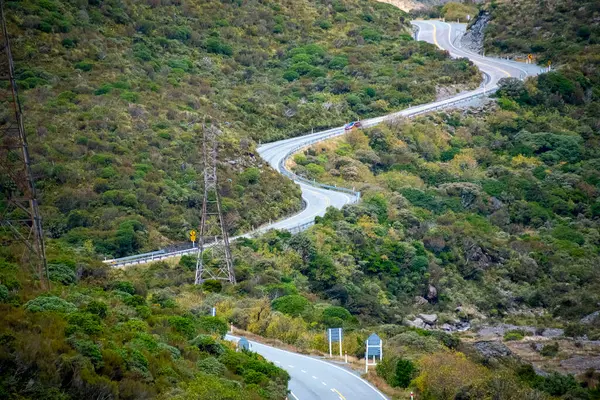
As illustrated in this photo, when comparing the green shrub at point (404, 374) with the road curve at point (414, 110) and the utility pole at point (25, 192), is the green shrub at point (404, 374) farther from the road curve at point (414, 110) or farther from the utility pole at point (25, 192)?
the road curve at point (414, 110)

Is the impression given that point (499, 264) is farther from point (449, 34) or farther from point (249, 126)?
point (449, 34)

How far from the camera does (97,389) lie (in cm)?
2728

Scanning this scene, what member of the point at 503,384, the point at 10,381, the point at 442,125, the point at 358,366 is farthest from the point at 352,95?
the point at 10,381

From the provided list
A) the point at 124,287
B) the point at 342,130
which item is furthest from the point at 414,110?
the point at 124,287

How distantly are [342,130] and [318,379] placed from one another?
57.5 meters

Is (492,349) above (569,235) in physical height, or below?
above

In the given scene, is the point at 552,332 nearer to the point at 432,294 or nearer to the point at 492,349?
the point at 432,294

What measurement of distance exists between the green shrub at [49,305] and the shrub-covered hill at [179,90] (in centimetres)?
2379

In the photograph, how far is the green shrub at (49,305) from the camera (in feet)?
106

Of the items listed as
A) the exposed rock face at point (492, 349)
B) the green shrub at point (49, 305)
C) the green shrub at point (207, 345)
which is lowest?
the exposed rock face at point (492, 349)

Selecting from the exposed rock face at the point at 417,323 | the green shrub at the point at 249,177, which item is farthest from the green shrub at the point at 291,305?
the green shrub at the point at 249,177

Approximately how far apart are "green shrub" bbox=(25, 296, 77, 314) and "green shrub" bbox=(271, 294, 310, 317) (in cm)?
1703

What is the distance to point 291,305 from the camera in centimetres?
4994

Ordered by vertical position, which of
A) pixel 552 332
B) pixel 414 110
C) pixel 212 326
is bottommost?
pixel 414 110
